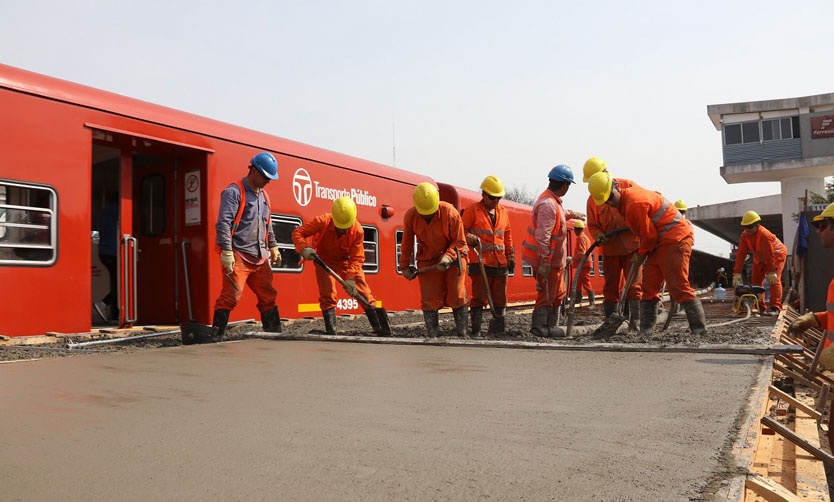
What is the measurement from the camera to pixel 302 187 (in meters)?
8.84

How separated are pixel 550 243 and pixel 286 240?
3402 mm

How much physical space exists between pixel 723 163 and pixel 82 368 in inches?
1480

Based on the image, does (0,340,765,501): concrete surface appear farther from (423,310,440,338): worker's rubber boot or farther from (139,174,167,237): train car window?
(139,174,167,237): train car window

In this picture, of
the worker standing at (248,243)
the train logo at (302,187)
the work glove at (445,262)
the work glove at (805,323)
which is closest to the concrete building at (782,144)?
the train logo at (302,187)

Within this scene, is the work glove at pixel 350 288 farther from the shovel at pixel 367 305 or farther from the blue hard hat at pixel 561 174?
the blue hard hat at pixel 561 174

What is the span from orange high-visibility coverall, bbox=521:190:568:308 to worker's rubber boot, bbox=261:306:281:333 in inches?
108

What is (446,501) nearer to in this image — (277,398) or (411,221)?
(277,398)

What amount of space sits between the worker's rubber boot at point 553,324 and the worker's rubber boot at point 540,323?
0.04 m

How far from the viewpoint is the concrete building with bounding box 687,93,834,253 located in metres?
33.9

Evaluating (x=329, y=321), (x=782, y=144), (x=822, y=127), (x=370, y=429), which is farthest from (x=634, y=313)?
(x=822, y=127)

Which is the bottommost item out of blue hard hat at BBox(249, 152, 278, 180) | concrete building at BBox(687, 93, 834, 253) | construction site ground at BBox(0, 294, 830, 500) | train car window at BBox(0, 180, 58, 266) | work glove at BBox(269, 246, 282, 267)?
construction site ground at BBox(0, 294, 830, 500)

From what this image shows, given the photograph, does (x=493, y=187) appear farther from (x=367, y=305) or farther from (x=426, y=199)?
(x=367, y=305)

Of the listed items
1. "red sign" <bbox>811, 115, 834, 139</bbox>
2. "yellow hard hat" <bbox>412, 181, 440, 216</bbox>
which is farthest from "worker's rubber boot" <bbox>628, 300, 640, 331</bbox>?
"red sign" <bbox>811, 115, 834, 139</bbox>

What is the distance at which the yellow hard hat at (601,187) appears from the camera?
636 centimetres
